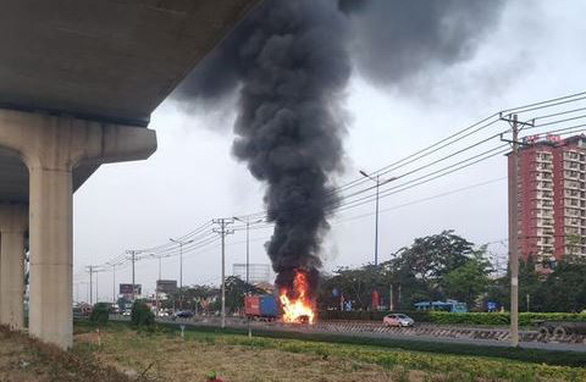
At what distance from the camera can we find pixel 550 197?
403ft

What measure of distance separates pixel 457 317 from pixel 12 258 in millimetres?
32935

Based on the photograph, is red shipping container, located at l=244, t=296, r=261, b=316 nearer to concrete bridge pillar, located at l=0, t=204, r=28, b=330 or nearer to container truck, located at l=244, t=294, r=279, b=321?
container truck, located at l=244, t=294, r=279, b=321

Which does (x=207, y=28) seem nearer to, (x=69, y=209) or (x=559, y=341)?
(x=69, y=209)

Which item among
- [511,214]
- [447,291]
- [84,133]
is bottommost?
[447,291]

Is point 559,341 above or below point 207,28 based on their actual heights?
below

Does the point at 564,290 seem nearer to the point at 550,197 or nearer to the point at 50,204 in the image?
the point at 50,204


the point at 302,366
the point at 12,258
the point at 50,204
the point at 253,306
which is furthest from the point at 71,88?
the point at 253,306

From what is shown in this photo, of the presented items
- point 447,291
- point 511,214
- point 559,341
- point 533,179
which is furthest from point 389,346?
point 533,179

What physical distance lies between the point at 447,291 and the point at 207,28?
7449 centimetres

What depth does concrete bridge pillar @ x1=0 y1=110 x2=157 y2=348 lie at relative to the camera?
81.7 feet

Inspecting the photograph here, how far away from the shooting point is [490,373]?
1714cm

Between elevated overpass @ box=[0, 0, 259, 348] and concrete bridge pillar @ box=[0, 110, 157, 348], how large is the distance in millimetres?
33

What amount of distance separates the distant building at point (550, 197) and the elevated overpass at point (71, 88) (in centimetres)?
9869

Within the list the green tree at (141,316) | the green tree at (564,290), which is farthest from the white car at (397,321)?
the green tree at (564,290)
